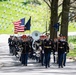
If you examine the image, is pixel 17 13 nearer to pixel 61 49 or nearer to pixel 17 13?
pixel 17 13

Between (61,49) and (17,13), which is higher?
(17,13)

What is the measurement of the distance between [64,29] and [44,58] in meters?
11.1

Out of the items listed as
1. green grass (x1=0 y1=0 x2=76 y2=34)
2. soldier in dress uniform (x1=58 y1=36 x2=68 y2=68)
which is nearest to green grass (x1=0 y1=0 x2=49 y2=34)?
green grass (x1=0 y1=0 x2=76 y2=34)

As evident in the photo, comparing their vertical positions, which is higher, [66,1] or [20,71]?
[66,1]

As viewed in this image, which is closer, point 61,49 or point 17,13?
point 61,49

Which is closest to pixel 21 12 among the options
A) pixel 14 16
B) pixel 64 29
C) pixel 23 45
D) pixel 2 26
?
pixel 14 16

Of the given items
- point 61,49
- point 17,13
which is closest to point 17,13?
point 17,13

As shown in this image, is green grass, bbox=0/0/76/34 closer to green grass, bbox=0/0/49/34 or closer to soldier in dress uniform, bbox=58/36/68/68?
green grass, bbox=0/0/49/34

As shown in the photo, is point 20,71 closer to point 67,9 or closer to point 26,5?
point 67,9

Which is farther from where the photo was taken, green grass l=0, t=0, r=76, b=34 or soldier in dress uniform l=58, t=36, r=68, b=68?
green grass l=0, t=0, r=76, b=34

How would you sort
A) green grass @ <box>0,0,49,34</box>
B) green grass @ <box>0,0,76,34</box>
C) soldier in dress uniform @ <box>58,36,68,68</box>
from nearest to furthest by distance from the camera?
Result: 1. soldier in dress uniform @ <box>58,36,68,68</box>
2. green grass @ <box>0,0,76,34</box>
3. green grass @ <box>0,0,49,34</box>

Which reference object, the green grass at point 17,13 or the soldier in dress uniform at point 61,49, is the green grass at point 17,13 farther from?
Result: the soldier in dress uniform at point 61,49

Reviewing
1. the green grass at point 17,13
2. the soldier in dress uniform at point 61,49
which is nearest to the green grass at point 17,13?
the green grass at point 17,13

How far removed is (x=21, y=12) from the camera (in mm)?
117375
